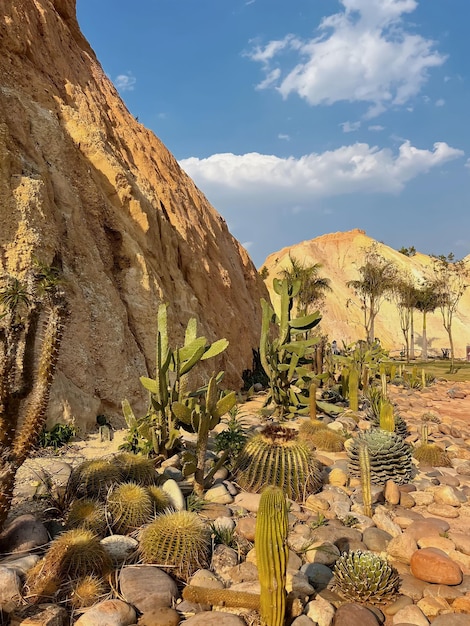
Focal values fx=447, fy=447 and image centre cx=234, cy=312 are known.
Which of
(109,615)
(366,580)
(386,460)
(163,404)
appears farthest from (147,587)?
(386,460)

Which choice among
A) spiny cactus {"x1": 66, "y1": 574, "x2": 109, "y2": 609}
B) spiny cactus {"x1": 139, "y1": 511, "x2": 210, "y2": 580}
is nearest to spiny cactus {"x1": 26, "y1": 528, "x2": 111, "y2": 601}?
spiny cactus {"x1": 66, "y1": 574, "x2": 109, "y2": 609}

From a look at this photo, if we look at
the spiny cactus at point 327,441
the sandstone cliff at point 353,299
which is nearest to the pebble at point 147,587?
the spiny cactus at point 327,441

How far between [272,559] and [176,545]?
103 centimetres

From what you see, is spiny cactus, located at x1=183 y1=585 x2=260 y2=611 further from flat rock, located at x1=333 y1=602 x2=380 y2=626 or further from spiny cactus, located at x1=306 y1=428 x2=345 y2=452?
spiny cactus, located at x1=306 y1=428 x2=345 y2=452

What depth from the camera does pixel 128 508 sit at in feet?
13.1

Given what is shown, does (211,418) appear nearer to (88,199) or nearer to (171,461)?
(171,461)

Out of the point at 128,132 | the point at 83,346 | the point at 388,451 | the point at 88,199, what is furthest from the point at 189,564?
the point at 128,132

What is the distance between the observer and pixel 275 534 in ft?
9.71

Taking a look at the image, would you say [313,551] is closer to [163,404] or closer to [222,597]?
[222,597]

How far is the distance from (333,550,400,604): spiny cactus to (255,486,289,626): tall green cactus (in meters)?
0.79

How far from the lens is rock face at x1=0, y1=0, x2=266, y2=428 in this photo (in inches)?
313

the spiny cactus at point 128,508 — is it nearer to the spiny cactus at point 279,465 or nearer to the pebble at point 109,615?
the pebble at point 109,615

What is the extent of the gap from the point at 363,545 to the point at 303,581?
3.67ft

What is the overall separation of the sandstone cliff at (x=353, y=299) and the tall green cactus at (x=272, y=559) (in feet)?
165
